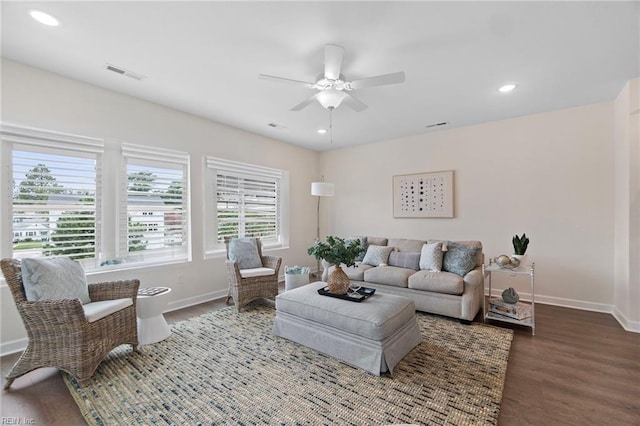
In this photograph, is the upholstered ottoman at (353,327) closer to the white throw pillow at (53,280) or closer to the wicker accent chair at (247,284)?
the wicker accent chair at (247,284)

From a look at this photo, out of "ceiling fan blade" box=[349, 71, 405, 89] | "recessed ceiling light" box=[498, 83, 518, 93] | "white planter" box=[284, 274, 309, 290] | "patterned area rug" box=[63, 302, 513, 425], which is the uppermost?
"recessed ceiling light" box=[498, 83, 518, 93]

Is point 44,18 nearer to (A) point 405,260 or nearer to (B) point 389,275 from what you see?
(B) point 389,275

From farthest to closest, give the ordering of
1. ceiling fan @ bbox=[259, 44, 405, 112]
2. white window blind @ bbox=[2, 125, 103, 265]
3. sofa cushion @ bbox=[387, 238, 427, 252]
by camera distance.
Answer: sofa cushion @ bbox=[387, 238, 427, 252] → white window blind @ bbox=[2, 125, 103, 265] → ceiling fan @ bbox=[259, 44, 405, 112]

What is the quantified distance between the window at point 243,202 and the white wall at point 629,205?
15.6 feet

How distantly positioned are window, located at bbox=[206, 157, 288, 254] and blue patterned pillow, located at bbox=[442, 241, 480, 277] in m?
3.04

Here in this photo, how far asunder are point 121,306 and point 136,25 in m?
2.28

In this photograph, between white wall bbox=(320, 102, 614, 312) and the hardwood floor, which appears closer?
the hardwood floor

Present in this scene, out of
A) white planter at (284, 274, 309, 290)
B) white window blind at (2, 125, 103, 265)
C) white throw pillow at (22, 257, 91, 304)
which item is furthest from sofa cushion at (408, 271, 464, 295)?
white window blind at (2, 125, 103, 265)

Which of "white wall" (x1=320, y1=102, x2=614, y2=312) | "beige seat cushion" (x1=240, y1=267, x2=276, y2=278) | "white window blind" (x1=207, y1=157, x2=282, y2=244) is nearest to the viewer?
"white wall" (x1=320, y1=102, x2=614, y2=312)

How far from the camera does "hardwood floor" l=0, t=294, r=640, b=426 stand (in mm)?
1753

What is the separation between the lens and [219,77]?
2875 millimetres

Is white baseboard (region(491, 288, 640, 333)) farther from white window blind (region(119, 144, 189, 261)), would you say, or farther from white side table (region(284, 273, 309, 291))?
white window blind (region(119, 144, 189, 261))

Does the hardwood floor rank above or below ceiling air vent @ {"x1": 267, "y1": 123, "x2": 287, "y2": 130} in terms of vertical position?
below

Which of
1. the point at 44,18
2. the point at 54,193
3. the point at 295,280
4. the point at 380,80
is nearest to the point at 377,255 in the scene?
the point at 295,280
